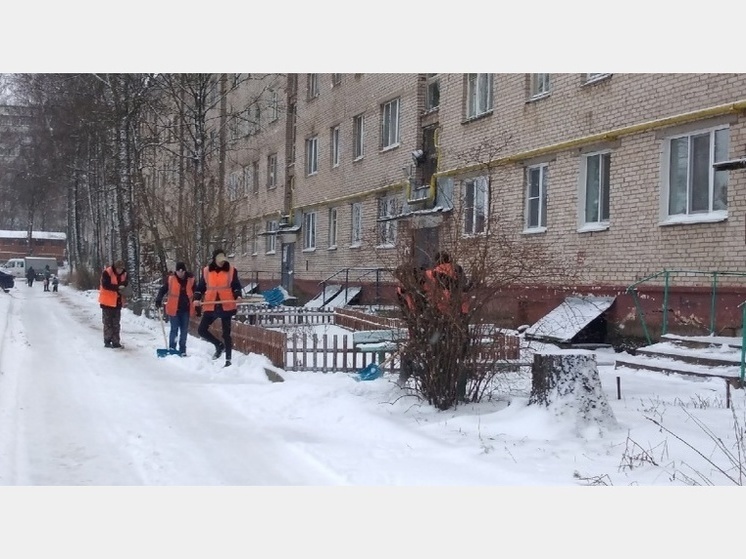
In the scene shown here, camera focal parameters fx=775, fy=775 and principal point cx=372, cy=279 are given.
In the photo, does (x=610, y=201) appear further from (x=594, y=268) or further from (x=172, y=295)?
(x=172, y=295)

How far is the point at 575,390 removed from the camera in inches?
255

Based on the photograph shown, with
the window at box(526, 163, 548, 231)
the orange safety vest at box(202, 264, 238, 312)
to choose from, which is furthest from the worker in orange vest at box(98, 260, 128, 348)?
the window at box(526, 163, 548, 231)

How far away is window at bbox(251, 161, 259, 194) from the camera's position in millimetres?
35531

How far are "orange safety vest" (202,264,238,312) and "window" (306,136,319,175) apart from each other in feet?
58.3

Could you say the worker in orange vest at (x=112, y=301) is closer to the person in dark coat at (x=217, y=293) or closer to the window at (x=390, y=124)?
the person in dark coat at (x=217, y=293)

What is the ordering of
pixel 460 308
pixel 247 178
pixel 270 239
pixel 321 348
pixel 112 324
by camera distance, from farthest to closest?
1. pixel 247 178
2. pixel 270 239
3. pixel 112 324
4. pixel 321 348
5. pixel 460 308

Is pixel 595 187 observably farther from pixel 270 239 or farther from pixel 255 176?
pixel 255 176

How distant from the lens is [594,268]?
46.6ft

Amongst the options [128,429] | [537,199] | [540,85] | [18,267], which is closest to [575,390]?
[128,429]

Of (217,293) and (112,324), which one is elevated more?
(217,293)

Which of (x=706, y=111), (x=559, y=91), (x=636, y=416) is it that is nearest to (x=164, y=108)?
(x=559, y=91)

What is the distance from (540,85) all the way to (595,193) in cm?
311

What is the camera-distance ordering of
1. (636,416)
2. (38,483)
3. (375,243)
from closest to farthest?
1. (38,483)
2. (636,416)
3. (375,243)

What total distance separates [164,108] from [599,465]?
20557 mm
